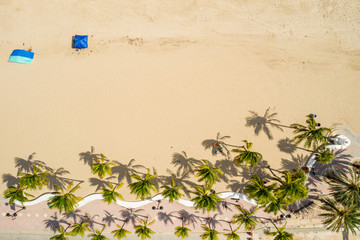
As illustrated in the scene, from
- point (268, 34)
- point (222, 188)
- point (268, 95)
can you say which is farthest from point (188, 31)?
point (222, 188)

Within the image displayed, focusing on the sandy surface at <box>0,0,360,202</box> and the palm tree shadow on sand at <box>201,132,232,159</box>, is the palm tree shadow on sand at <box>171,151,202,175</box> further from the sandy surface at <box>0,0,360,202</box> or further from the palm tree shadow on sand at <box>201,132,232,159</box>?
the palm tree shadow on sand at <box>201,132,232,159</box>

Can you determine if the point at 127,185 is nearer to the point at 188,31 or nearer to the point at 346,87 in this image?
the point at 188,31

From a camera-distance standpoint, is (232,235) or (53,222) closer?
(232,235)

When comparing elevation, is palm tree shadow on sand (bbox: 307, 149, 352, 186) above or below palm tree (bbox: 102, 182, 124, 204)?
above

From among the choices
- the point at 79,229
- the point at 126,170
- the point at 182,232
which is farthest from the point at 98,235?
the point at 182,232

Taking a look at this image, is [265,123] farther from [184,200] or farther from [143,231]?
[143,231]

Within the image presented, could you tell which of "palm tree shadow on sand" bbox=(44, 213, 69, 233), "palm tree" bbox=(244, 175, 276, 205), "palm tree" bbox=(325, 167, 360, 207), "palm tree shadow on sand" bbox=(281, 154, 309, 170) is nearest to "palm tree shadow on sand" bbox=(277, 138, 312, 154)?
"palm tree shadow on sand" bbox=(281, 154, 309, 170)

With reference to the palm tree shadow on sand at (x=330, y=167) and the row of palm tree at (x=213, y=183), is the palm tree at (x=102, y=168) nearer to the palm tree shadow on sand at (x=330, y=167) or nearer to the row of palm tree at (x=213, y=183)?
the row of palm tree at (x=213, y=183)
